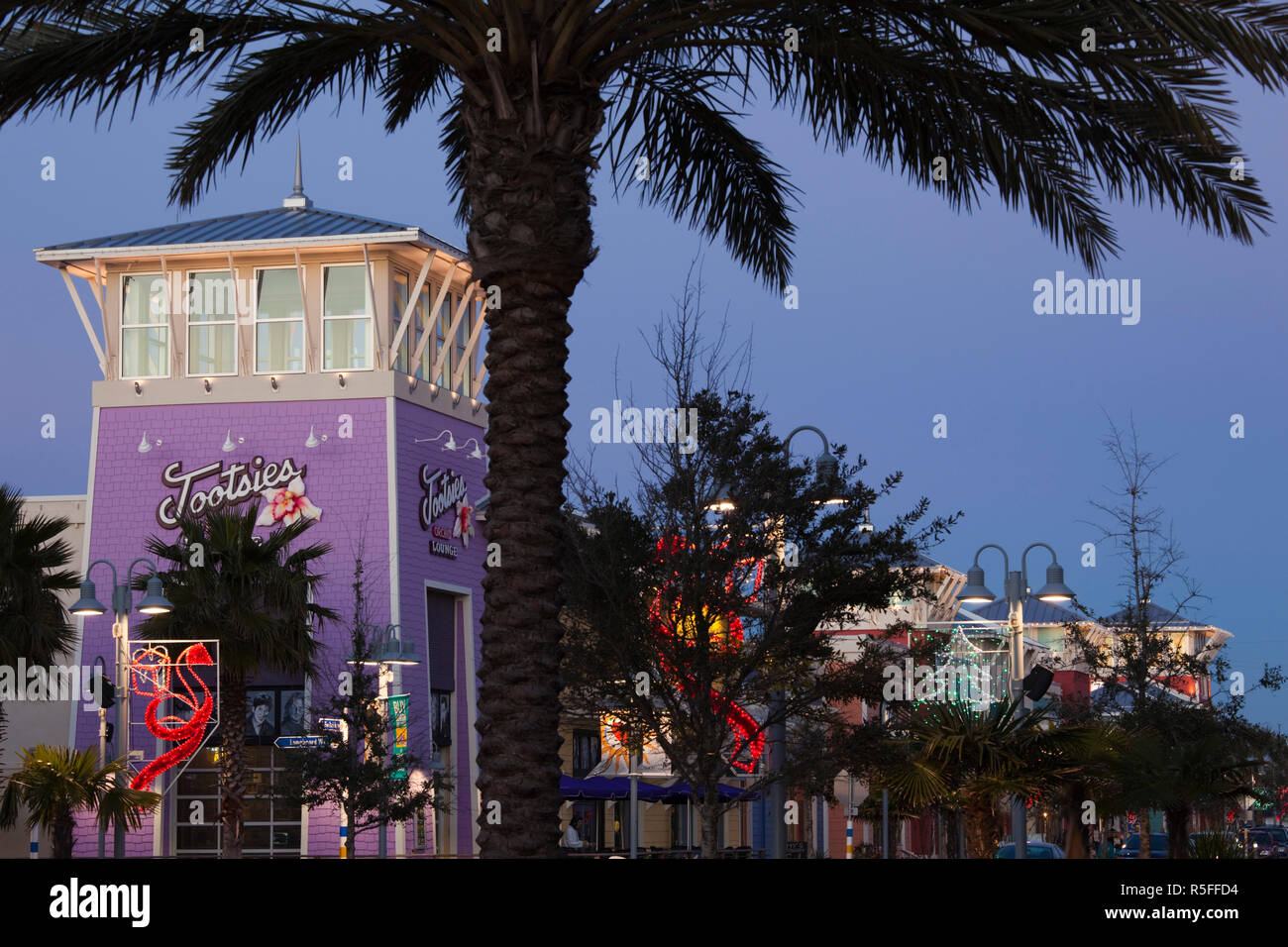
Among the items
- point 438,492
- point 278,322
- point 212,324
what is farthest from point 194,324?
point 438,492

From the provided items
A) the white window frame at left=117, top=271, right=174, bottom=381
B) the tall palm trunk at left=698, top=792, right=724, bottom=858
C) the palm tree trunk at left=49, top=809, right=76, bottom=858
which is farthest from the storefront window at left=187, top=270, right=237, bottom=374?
the tall palm trunk at left=698, top=792, right=724, bottom=858

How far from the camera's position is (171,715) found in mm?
36656

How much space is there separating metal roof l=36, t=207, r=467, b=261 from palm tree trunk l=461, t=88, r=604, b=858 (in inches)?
1318

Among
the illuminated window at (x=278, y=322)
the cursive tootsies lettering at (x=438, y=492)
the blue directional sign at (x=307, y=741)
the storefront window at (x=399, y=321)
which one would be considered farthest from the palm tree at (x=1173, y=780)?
the illuminated window at (x=278, y=322)

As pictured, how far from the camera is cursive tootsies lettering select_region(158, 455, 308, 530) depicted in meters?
44.2

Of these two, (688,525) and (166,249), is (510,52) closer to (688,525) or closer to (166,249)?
(688,525)

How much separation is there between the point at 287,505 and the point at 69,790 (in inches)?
698

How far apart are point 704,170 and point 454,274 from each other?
33258 mm

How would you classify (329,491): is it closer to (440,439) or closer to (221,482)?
(221,482)

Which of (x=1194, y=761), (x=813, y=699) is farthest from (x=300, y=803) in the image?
(x=1194, y=761)

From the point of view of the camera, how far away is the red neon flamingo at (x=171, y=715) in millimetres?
32250

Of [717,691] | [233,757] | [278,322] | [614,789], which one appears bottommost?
[614,789]

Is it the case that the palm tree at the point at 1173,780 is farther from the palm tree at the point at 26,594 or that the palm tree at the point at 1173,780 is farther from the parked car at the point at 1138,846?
the palm tree at the point at 26,594

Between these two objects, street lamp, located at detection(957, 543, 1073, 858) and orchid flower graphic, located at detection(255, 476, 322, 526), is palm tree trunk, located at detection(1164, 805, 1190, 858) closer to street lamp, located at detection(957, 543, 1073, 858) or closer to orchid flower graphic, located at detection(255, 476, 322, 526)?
street lamp, located at detection(957, 543, 1073, 858)
